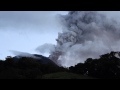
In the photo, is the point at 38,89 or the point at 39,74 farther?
the point at 39,74

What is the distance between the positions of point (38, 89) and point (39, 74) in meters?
1.11

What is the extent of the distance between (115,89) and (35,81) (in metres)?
0.85

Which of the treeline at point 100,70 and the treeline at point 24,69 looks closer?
A: the treeline at point 24,69

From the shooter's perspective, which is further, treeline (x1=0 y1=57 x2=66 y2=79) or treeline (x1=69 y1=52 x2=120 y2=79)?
treeline (x1=69 y1=52 x2=120 y2=79)
